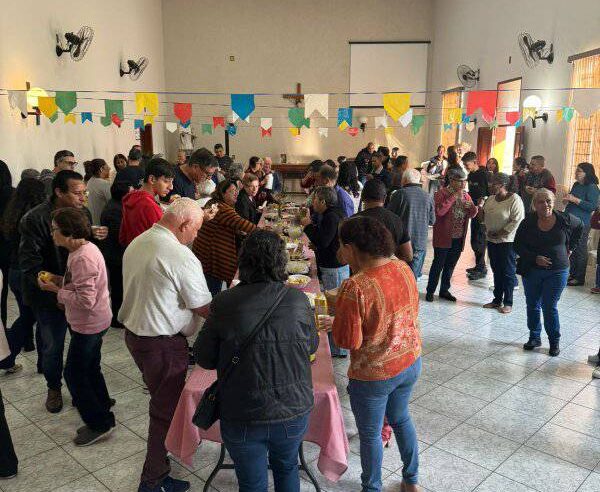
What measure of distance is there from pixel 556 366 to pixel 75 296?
364 centimetres

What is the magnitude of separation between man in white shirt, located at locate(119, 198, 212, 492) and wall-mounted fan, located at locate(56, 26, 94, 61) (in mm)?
7046

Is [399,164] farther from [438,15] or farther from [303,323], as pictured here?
[438,15]

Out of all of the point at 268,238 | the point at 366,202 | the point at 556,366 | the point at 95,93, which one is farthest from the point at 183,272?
the point at 95,93

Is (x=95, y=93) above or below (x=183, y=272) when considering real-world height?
above

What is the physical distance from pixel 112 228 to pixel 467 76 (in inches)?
374

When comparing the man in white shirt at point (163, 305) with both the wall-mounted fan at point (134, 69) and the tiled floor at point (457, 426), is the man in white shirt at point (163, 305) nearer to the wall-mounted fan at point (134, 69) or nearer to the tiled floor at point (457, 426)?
the tiled floor at point (457, 426)

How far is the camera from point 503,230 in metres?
5.29

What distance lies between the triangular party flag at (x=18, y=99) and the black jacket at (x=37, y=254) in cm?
408

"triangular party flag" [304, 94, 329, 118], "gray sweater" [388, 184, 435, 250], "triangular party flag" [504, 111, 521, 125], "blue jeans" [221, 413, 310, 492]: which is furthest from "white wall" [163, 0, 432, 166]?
"blue jeans" [221, 413, 310, 492]

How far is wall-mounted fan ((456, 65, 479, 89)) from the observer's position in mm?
11383

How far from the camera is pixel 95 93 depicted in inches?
382

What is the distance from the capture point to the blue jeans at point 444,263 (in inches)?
225

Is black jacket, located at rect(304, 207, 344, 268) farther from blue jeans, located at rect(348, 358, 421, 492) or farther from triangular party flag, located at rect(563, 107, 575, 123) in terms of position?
triangular party flag, located at rect(563, 107, 575, 123)

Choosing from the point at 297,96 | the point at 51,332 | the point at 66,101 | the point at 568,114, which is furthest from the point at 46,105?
the point at 297,96
